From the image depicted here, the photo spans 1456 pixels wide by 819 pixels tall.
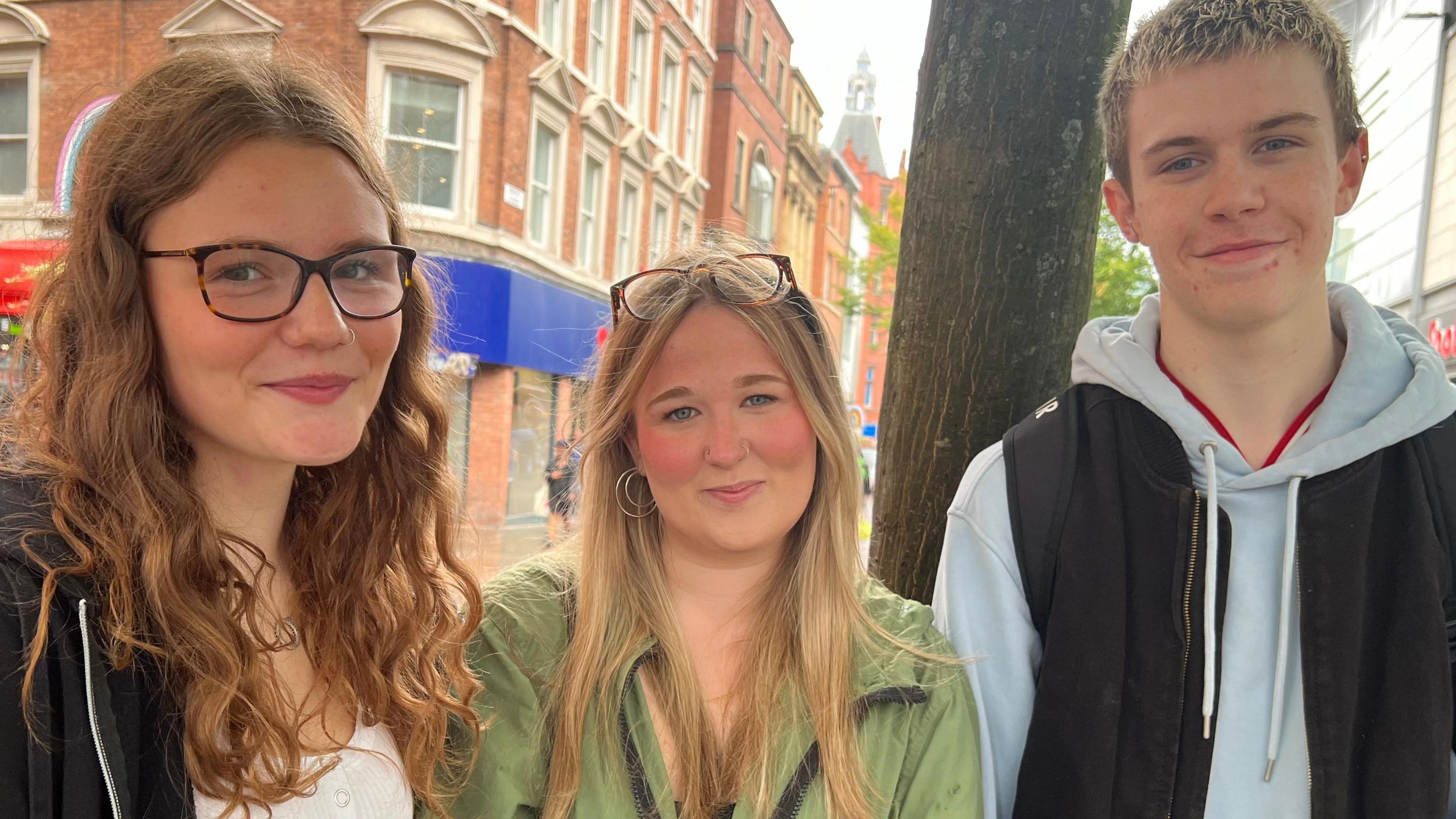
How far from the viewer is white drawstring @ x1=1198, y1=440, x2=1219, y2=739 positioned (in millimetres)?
1735

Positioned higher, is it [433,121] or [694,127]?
[694,127]

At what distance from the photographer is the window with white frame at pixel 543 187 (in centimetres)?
1365

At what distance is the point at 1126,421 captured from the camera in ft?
6.25

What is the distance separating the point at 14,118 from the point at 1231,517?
278 inches

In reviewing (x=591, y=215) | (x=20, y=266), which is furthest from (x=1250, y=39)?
(x=591, y=215)

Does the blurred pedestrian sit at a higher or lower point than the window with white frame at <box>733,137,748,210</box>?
lower

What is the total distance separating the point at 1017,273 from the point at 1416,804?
4.30 ft

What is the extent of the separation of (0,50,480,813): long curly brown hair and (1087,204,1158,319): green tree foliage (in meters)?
10.7

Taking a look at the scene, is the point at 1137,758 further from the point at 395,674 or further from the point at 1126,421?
the point at 395,674

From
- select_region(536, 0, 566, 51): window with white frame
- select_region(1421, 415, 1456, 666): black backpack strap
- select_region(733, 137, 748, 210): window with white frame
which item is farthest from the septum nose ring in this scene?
select_region(733, 137, 748, 210): window with white frame

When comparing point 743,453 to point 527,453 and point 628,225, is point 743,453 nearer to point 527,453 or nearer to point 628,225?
point 527,453

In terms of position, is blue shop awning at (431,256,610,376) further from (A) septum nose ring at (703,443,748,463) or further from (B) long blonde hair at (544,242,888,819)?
(A) septum nose ring at (703,443,748,463)

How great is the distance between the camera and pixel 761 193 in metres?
25.4

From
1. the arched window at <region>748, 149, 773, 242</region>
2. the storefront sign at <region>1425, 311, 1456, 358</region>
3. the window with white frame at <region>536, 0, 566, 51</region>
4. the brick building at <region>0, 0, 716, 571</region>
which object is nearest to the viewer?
the brick building at <region>0, 0, 716, 571</region>
